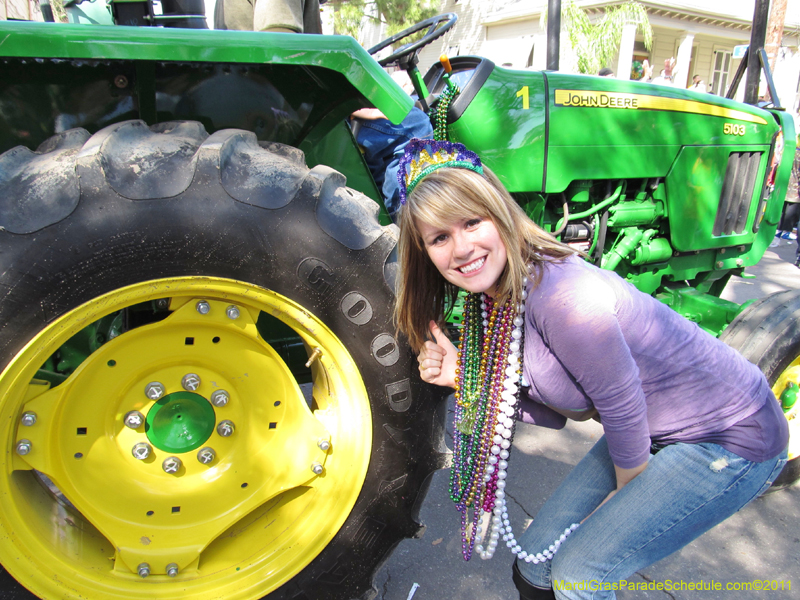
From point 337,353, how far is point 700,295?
2.27 metres

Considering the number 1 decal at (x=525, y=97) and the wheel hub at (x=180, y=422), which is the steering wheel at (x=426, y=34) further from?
the wheel hub at (x=180, y=422)

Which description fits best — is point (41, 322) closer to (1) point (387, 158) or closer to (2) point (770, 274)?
(1) point (387, 158)

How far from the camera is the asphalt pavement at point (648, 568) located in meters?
1.89

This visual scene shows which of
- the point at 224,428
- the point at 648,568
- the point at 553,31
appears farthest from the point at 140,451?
the point at 553,31

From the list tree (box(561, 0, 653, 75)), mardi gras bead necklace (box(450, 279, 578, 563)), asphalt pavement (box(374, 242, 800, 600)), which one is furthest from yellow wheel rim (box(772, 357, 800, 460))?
tree (box(561, 0, 653, 75))

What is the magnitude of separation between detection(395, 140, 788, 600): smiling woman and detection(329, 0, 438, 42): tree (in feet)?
50.8

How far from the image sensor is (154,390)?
151cm

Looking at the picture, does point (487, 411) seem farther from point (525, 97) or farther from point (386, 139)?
point (525, 97)

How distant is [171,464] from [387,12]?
54.5ft

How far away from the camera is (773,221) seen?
344 centimetres

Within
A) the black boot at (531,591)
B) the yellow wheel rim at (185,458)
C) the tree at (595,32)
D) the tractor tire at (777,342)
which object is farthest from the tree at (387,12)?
the black boot at (531,591)

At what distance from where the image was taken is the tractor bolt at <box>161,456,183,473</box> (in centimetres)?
156

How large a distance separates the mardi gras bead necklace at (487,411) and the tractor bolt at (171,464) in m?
0.80

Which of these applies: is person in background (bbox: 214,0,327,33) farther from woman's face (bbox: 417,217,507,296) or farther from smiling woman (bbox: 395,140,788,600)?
woman's face (bbox: 417,217,507,296)
